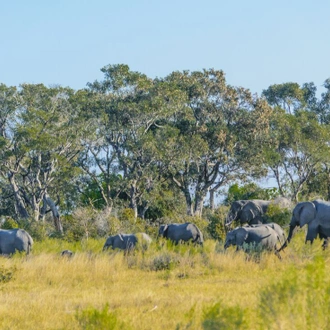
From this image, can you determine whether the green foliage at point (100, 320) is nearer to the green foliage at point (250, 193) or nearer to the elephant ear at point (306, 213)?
the elephant ear at point (306, 213)

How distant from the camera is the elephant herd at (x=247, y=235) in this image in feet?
55.6

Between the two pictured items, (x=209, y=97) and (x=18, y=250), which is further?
(x=209, y=97)

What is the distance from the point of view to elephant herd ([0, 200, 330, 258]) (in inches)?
667

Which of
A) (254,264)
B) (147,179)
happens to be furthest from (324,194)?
(254,264)

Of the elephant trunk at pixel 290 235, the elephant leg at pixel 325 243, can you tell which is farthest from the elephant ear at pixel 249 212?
the elephant leg at pixel 325 243

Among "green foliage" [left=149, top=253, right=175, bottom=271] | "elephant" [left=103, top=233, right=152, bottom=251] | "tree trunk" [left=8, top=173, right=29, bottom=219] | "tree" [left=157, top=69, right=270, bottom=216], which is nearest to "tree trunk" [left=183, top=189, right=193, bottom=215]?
"tree" [left=157, top=69, right=270, bottom=216]

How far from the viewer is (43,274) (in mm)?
14875

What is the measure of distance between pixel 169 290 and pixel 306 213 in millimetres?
6110

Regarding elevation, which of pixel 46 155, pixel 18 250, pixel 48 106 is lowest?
pixel 18 250

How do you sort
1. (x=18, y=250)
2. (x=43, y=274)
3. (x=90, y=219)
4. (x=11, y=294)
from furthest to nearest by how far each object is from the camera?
(x=90, y=219)
(x=18, y=250)
(x=43, y=274)
(x=11, y=294)

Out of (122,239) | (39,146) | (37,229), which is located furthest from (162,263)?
(39,146)

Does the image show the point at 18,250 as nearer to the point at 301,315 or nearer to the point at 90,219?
the point at 90,219

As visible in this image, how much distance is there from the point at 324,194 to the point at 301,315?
3752 centimetres

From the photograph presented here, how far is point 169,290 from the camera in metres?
12.6
